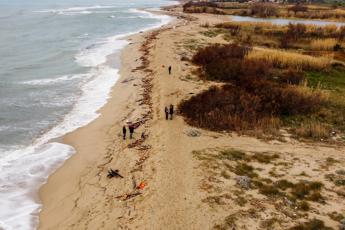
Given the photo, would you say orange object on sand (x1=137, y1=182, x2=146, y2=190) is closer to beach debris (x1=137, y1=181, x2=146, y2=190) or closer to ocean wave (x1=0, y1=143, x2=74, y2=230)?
beach debris (x1=137, y1=181, x2=146, y2=190)

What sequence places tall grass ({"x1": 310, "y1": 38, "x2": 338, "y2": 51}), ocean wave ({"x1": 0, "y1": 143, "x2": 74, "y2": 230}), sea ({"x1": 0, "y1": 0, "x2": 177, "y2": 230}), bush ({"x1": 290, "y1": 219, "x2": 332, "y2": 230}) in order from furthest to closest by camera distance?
1. tall grass ({"x1": 310, "y1": 38, "x2": 338, "y2": 51})
2. sea ({"x1": 0, "y1": 0, "x2": 177, "y2": 230})
3. ocean wave ({"x1": 0, "y1": 143, "x2": 74, "y2": 230})
4. bush ({"x1": 290, "y1": 219, "x2": 332, "y2": 230})

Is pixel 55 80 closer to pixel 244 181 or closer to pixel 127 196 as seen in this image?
pixel 127 196

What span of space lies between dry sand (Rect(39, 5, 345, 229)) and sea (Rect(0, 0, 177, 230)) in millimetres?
755

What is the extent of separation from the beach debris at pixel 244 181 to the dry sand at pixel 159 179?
28 cm

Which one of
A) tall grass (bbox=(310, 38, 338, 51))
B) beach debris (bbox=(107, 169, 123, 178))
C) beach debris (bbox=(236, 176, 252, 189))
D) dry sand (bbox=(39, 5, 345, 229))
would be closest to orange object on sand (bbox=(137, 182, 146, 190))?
dry sand (bbox=(39, 5, 345, 229))

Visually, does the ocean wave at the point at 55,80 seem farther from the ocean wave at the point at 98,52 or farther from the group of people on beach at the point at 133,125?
the group of people on beach at the point at 133,125

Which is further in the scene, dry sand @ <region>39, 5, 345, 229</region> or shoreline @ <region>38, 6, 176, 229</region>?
shoreline @ <region>38, 6, 176, 229</region>

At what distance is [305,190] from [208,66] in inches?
649

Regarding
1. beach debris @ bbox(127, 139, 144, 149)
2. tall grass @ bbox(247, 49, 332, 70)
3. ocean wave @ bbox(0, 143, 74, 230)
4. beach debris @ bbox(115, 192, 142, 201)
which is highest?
tall grass @ bbox(247, 49, 332, 70)

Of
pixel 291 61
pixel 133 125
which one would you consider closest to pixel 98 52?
pixel 291 61

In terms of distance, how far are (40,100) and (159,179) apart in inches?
586

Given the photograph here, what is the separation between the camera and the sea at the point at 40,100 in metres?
14.3

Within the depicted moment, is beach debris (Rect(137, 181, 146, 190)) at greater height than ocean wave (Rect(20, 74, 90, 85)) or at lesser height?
greater

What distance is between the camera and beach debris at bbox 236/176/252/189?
12984 millimetres
